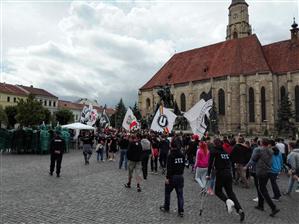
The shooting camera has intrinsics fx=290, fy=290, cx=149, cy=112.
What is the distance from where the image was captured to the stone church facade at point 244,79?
42938 mm

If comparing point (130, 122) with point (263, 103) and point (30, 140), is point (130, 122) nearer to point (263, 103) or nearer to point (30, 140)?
point (30, 140)

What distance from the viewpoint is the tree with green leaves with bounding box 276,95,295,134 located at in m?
39.6

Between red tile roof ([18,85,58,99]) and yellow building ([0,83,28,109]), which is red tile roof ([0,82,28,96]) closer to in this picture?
yellow building ([0,83,28,109])

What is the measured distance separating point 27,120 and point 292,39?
4606cm

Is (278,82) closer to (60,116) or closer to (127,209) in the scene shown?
(127,209)

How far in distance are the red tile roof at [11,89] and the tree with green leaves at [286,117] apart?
6082 centimetres

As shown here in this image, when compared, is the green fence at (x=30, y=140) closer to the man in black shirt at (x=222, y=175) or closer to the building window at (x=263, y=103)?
the man in black shirt at (x=222, y=175)

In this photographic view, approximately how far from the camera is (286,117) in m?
39.5

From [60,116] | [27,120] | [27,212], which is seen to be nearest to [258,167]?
[27,212]

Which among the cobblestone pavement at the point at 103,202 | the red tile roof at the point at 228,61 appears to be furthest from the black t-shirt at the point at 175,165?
the red tile roof at the point at 228,61

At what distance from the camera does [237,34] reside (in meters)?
57.4

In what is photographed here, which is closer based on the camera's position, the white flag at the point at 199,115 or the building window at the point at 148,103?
the white flag at the point at 199,115

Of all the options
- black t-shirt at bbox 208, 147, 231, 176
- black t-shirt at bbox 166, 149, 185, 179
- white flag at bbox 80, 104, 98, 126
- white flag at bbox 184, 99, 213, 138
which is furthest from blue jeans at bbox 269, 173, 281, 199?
white flag at bbox 80, 104, 98, 126

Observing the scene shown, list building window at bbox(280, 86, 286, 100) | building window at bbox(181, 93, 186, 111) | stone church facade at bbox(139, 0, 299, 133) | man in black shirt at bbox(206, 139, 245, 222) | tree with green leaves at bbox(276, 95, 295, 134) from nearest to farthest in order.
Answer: man in black shirt at bbox(206, 139, 245, 222) < tree with green leaves at bbox(276, 95, 295, 134) < stone church facade at bbox(139, 0, 299, 133) < building window at bbox(280, 86, 286, 100) < building window at bbox(181, 93, 186, 111)
